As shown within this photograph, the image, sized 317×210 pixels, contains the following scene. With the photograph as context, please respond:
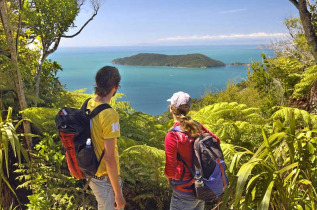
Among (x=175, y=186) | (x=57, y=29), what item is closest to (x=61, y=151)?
(x=175, y=186)

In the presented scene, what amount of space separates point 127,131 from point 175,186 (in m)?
1.67

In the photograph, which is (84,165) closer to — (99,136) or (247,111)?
(99,136)

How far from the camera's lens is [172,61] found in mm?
46469

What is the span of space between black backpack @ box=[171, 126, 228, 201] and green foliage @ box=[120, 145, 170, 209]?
2.71ft

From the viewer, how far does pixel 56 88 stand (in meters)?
5.74

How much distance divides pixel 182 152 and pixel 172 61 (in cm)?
4535

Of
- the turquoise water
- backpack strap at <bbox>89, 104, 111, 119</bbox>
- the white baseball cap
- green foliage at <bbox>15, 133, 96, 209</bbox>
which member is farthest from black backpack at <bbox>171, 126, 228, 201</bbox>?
green foliage at <bbox>15, 133, 96, 209</bbox>

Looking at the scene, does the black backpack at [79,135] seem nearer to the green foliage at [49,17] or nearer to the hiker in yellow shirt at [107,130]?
the hiker in yellow shirt at [107,130]

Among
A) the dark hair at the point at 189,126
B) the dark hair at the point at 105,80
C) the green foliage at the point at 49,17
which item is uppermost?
the green foliage at the point at 49,17

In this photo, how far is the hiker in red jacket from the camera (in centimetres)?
182

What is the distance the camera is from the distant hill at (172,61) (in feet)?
144

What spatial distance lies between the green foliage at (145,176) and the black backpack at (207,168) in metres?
0.83

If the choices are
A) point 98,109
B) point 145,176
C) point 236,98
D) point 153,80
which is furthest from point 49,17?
point 153,80

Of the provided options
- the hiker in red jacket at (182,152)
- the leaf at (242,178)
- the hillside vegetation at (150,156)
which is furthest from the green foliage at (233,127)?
the leaf at (242,178)
